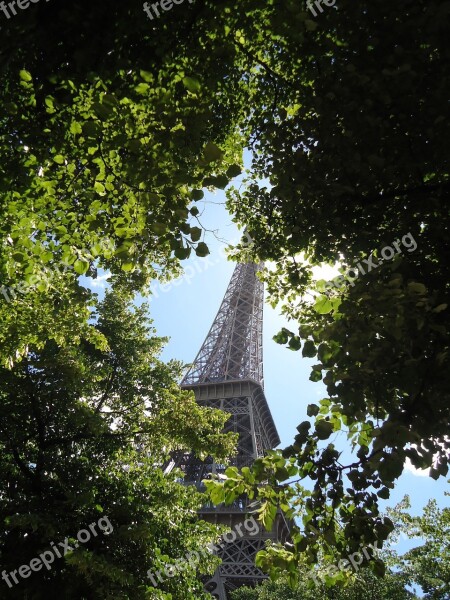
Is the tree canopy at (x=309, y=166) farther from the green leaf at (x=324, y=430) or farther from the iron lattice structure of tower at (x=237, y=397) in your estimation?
the iron lattice structure of tower at (x=237, y=397)

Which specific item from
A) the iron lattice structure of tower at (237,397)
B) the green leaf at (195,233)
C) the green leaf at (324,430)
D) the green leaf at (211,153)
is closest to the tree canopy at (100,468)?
the green leaf at (324,430)

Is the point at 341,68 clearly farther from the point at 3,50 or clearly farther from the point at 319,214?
the point at 3,50

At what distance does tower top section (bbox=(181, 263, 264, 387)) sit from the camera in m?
47.5

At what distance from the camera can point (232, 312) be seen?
58.4m

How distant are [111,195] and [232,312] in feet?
178

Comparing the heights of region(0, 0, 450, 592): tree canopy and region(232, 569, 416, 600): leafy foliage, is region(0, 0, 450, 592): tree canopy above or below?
above

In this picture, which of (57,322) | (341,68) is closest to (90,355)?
(57,322)

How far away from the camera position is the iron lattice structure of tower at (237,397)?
30984mm

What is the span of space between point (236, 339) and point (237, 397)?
13.4m

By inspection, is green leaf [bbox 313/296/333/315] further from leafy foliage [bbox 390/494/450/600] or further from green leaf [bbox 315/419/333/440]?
leafy foliage [bbox 390/494/450/600]

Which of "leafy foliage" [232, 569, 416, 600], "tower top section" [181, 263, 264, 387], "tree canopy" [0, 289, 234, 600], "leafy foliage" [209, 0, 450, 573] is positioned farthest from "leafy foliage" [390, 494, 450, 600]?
"tower top section" [181, 263, 264, 387]

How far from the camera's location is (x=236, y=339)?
55312 millimetres

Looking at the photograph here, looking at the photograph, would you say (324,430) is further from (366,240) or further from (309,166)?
(309,166)

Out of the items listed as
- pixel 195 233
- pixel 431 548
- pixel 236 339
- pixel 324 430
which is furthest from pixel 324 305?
pixel 236 339
